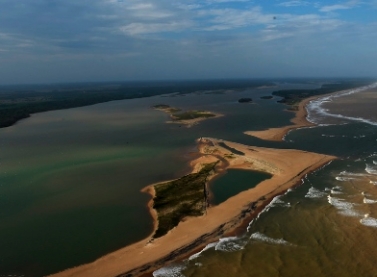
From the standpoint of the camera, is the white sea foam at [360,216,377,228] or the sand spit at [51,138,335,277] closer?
the sand spit at [51,138,335,277]

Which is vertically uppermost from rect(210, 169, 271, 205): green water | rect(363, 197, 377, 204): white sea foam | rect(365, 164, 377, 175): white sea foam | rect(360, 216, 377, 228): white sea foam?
rect(365, 164, 377, 175): white sea foam

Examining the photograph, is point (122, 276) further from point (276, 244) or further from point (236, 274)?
point (276, 244)

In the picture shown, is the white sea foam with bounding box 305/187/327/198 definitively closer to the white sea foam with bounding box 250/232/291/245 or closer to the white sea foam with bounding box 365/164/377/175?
the white sea foam with bounding box 365/164/377/175

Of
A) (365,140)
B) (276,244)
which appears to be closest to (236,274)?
(276,244)

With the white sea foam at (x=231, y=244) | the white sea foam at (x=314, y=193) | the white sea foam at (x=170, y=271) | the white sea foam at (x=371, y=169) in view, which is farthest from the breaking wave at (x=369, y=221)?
the white sea foam at (x=170, y=271)

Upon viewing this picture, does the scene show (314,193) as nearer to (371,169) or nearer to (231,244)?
(371,169)

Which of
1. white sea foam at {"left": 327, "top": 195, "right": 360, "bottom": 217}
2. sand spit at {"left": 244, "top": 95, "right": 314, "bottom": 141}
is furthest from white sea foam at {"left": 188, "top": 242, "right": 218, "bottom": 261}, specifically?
sand spit at {"left": 244, "top": 95, "right": 314, "bottom": 141}
